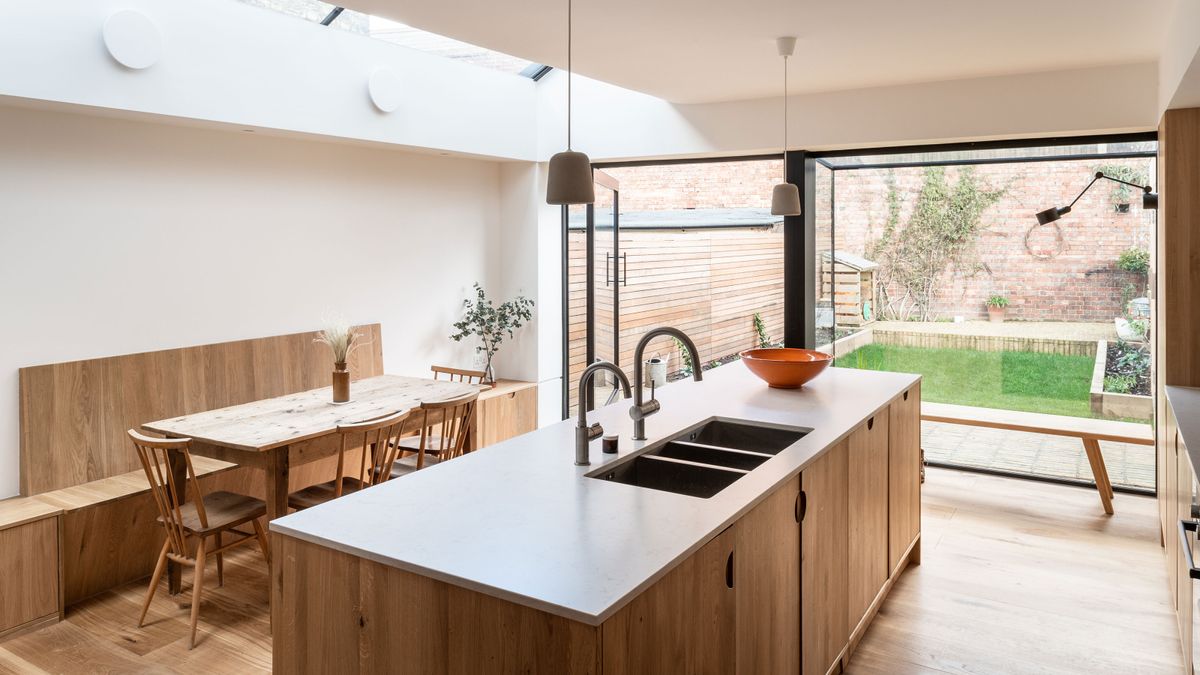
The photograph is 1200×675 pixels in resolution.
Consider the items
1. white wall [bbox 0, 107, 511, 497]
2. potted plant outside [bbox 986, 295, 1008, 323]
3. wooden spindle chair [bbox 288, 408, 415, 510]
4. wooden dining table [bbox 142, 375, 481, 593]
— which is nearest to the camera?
wooden dining table [bbox 142, 375, 481, 593]

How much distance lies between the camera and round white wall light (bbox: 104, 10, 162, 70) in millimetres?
3588

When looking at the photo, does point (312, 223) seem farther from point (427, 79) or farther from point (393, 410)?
point (393, 410)

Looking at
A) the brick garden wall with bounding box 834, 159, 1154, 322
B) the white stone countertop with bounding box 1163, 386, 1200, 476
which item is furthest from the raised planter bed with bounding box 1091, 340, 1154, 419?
the white stone countertop with bounding box 1163, 386, 1200, 476

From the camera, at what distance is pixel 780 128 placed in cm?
525

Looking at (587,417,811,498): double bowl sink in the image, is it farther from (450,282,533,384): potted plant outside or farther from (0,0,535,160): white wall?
(450,282,533,384): potted plant outside

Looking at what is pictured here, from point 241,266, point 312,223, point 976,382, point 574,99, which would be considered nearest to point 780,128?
point 574,99

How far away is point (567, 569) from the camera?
5.52ft

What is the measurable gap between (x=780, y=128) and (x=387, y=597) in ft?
14.0

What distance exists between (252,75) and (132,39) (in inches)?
23.5

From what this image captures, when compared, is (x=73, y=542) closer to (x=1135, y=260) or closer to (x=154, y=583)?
(x=154, y=583)

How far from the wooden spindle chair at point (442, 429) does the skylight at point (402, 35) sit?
171 centimetres

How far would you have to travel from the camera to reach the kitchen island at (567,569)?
161 centimetres

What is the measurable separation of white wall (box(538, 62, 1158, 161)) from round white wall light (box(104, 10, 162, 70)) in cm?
288

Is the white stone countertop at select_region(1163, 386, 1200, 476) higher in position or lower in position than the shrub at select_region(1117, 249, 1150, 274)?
lower
